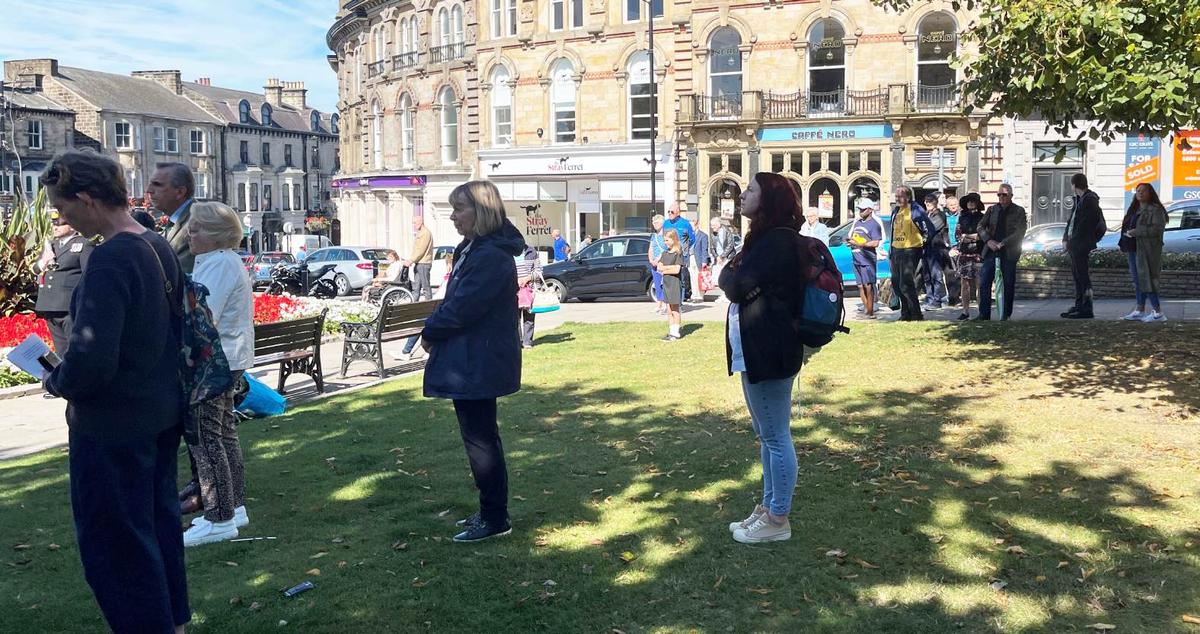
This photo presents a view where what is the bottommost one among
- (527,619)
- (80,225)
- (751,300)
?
(527,619)

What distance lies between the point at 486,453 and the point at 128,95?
72.7 meters

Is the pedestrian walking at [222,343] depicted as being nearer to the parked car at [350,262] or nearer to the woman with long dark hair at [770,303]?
the woman with long dark hair at [770,303]

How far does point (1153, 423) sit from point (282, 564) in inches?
242

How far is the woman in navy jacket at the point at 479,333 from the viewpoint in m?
5.47

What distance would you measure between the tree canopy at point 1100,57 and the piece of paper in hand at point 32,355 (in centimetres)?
763

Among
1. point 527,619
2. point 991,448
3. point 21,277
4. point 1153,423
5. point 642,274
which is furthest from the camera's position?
point 642,274

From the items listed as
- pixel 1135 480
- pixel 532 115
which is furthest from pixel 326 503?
pixel 532 115

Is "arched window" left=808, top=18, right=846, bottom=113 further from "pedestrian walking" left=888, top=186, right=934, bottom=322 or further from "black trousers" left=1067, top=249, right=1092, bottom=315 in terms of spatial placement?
"black trousers" left=1067, top=249, right=1092, bottom=315

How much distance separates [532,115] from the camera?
139 feet

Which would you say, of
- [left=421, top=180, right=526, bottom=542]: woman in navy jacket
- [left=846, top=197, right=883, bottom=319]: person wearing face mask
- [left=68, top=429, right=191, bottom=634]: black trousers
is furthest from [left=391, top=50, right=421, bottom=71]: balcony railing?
[left=68, top=429, right=191, bottom=634]: black trousers

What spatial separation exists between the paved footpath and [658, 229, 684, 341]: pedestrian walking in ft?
8.05

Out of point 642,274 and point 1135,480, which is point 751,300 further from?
point 642,274

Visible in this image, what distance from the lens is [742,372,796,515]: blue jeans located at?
5422mm

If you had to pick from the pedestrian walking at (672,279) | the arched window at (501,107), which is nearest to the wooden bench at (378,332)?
the pedestrian walking at (672,279)
